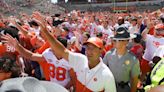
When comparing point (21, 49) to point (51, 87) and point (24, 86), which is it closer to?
point (51, 87)

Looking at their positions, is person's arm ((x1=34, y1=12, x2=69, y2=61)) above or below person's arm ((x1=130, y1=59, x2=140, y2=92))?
above

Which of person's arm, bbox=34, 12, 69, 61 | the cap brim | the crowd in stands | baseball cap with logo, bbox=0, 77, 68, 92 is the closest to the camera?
baseball cap with logo, bbox=0, 77, 68, 92

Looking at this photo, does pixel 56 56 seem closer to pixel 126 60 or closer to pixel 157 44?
pixel 126 60

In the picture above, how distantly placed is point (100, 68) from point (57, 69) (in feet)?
→ 3.10

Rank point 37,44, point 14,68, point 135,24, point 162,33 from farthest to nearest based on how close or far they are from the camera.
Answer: point 135,24, point 162,33, point 37,44, point 14,68

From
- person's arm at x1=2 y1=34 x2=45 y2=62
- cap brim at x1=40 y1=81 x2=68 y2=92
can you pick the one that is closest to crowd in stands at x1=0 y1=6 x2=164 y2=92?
person's arm at x1=2 y1=34 x2=45 y2=62

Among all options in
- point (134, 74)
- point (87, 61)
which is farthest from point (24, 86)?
point (134, 74)

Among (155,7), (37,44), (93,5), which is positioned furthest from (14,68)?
(93,5)

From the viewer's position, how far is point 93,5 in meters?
50.5

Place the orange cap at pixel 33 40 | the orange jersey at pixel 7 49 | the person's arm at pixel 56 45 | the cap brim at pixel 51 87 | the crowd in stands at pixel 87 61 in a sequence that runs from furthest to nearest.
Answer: the orange cap at pixel 33 40 < the orange jersey at pixel 7 49 < the person's arm at pixel 56 45 < the crowd in stands at pixel 87 61 < the cap brim at pixel 51 87

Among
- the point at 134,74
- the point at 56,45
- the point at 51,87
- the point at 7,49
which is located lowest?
the point at 134,74

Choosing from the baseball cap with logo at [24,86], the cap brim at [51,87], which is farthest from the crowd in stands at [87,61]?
the baseball cap with logo at [24,86]

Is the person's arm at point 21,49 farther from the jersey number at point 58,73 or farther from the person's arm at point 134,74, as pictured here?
the person's arm at point 134,74

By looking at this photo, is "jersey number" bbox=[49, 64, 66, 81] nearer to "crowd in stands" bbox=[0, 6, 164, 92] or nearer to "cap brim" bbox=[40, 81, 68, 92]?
"crowd in stands" bbox=[0, 6, 164, 92]
